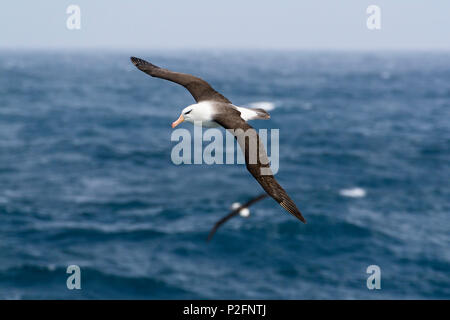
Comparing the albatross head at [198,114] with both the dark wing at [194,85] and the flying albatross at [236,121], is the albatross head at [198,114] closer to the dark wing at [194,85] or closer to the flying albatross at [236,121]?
the flying albatross at [236,121]

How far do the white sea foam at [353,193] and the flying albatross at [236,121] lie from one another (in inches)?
1898

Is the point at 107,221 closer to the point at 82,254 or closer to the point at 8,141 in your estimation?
the point at 82,254

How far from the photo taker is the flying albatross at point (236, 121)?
37.1 feet

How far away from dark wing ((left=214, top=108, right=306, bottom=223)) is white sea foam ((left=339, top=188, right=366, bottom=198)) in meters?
50.7

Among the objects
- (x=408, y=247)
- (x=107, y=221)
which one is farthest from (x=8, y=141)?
(x=408, y=247)

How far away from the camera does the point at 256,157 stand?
11.8 metres

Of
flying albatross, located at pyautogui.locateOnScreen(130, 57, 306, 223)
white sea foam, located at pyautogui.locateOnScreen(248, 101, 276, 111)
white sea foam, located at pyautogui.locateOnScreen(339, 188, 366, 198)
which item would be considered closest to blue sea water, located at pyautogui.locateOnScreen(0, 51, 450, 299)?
white sea foam, located at pyautogui.locateOnScreen(339, 188, 366, 198)

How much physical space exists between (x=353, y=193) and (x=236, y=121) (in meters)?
52.0

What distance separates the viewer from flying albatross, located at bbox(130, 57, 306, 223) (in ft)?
37.1

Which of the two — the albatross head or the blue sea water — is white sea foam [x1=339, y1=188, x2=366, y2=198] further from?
the albatross head

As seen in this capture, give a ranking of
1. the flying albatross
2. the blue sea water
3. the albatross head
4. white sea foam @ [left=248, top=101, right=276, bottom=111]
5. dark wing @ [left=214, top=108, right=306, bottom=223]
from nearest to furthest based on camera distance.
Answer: dark wing @ [left=214, top=108, right=306, bottom=223] < the flying albatross < the albatross head < the blue sea water < white sea foam @ [left=248, top=101, right=276, bottom=111]

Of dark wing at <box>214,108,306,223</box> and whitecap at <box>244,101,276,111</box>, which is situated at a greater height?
whitecap at <box>244,101,276,111</box>

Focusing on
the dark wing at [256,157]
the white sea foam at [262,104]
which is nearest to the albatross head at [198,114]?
the dark wing at [256,157]

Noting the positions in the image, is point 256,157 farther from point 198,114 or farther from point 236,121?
point 198,114
